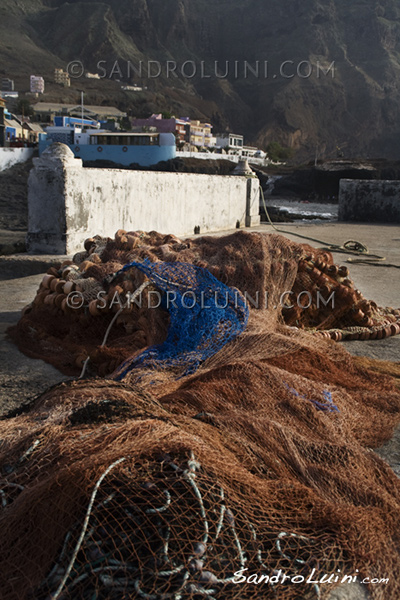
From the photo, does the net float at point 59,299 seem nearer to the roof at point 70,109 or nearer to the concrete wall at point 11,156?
the concrete wall at point 11,156

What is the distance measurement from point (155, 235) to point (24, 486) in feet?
15.0

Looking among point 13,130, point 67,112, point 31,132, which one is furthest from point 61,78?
point 13,130

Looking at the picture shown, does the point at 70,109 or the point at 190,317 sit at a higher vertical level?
the point at 70,109

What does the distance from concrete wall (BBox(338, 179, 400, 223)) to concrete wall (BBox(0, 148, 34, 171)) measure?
94.0 ft

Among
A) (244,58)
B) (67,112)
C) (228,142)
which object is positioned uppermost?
(244,58)

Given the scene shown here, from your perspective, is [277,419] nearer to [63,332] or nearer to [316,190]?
[63,332]

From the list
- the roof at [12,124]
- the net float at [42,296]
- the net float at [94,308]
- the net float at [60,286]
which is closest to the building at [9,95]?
the roof at [12,124]

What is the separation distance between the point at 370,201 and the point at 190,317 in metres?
16.1

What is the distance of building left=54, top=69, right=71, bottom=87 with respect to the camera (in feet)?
352

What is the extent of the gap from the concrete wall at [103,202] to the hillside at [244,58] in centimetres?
9191

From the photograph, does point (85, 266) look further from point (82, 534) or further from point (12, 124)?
point (12, 124)

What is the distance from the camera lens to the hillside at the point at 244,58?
116m

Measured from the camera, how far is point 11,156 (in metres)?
41.3

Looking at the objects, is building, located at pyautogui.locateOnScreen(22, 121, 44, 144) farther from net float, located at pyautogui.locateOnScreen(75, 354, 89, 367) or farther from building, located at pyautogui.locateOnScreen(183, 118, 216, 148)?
net float, located at pyautogui.locateOnScreen(75, 354, 89, 367)
